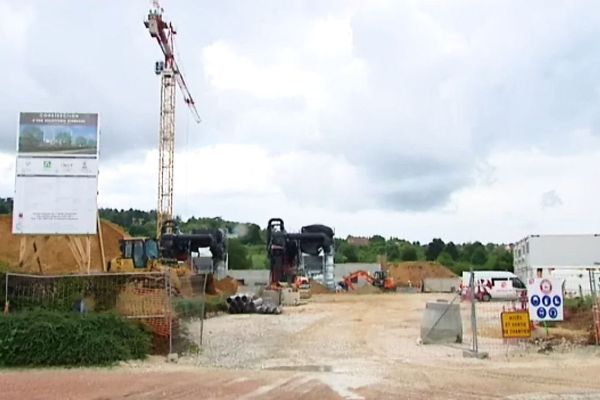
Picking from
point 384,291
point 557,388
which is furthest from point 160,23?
point 557,388

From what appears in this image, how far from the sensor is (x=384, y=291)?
76.4 meters

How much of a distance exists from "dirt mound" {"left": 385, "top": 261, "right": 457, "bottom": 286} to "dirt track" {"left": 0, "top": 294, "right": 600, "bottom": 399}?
80.0m

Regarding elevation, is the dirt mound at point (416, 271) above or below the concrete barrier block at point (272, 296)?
above

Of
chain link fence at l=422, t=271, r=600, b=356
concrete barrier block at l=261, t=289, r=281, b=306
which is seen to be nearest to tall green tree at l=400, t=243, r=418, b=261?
concrete barrier block at l=261, t=289, r=281, b=306

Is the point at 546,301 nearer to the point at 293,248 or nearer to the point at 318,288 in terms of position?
the point at 293,248

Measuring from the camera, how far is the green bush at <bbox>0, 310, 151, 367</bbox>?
16.3 meters

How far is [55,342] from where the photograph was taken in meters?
16.3

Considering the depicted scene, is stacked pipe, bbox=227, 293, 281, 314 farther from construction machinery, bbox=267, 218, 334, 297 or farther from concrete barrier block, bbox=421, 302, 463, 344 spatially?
construction machinery, bbox=267, 218, 334, 297

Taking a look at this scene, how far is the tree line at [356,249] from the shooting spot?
115625 millimetres

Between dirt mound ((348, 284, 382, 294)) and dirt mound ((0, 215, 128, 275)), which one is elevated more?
dirt mound ((0, 215, 128, 275))

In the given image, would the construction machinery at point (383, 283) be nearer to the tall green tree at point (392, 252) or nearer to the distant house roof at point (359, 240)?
the tall green tree at point (392, 252)

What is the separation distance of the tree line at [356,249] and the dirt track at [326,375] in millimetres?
85833

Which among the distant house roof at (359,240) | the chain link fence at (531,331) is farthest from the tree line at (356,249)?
the chain link fence at (531,331)

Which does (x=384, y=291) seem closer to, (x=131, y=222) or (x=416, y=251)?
(x=131, y=222)
